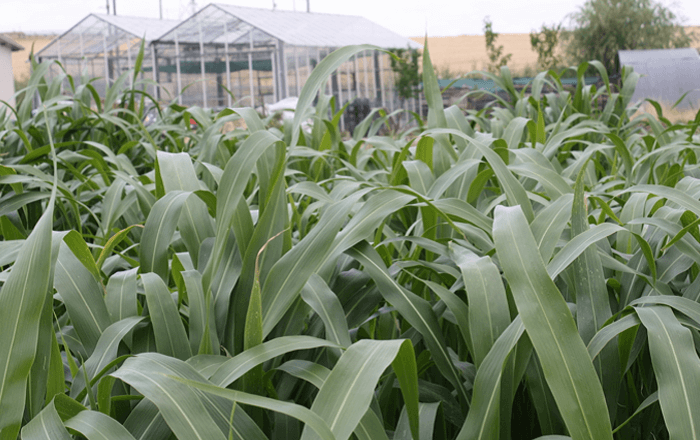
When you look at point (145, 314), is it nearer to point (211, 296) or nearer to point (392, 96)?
point (211, 296)

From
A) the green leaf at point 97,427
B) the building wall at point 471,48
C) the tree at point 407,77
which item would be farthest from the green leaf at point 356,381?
the building wall at point 471,48

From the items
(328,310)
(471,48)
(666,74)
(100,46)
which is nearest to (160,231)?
(328,310)

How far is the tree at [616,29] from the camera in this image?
11.9 meters

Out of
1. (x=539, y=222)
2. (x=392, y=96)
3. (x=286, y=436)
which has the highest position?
(x=392, y=96)

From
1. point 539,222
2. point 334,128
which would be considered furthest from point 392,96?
point 539,222

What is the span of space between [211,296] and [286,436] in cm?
12

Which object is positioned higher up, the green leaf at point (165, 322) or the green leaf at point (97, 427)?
the green leaf at point (165, 322)

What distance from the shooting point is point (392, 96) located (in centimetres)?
1042

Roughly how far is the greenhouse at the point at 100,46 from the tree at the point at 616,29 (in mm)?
9176

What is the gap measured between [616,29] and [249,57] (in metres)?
8.32

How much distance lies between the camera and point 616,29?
11.9 metres

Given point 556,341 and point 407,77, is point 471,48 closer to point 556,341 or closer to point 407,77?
point 407,77

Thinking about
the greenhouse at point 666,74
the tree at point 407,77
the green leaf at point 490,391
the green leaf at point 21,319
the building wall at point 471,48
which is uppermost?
the building wall at point 471,48

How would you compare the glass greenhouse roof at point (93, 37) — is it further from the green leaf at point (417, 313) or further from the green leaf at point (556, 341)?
the green leaf at point (556, 341)
